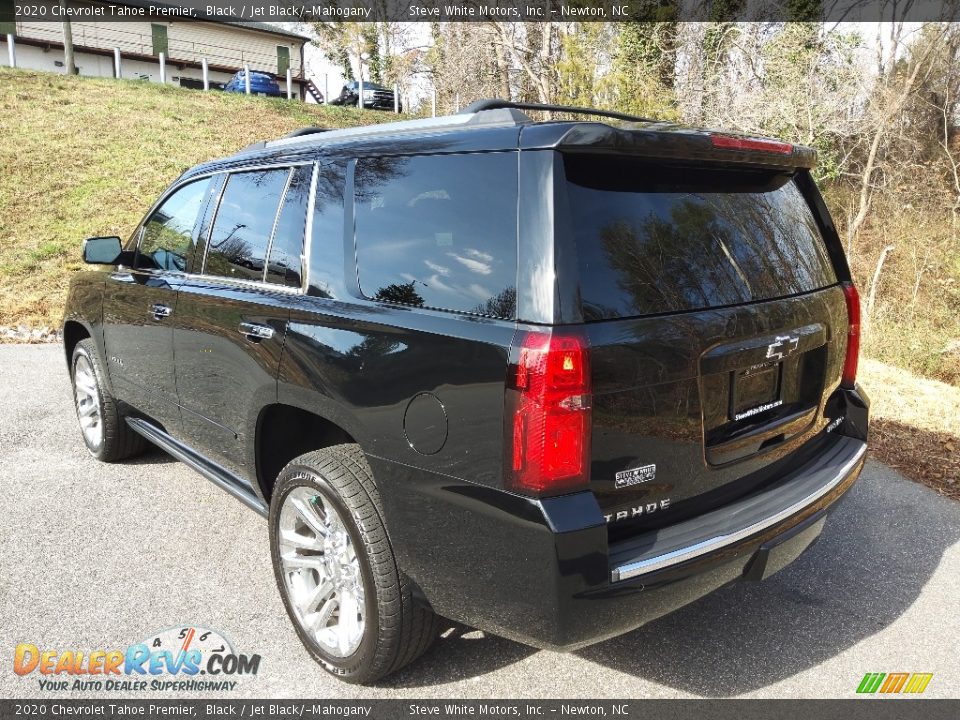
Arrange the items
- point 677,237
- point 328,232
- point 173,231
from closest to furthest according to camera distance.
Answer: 1. point 677,237
2. point 328,232
3. point 173,231

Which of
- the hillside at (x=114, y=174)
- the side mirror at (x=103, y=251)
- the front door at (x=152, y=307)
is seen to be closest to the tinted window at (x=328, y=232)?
the front door at (x=152, y=307)

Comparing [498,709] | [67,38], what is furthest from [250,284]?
[67,38]

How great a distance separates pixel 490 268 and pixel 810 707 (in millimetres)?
1939

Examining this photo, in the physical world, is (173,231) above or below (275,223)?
below

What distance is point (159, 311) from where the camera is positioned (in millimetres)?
3855

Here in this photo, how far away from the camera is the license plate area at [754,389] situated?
2.49 metres

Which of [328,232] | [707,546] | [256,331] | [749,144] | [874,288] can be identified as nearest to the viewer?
[707,546]

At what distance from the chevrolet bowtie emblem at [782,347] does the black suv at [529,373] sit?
1 centimetres

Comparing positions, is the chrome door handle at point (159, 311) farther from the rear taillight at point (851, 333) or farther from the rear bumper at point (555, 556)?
A: the rear taillight at point (851, 333)

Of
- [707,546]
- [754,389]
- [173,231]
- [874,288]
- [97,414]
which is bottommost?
[874,288]

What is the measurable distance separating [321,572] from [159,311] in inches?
72.6

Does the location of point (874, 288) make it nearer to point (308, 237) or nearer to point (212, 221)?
point (212, 221)

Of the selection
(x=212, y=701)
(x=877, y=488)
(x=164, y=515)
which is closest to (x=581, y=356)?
(x=212, y=701)

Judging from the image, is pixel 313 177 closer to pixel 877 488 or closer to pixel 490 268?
pixel 490 268
